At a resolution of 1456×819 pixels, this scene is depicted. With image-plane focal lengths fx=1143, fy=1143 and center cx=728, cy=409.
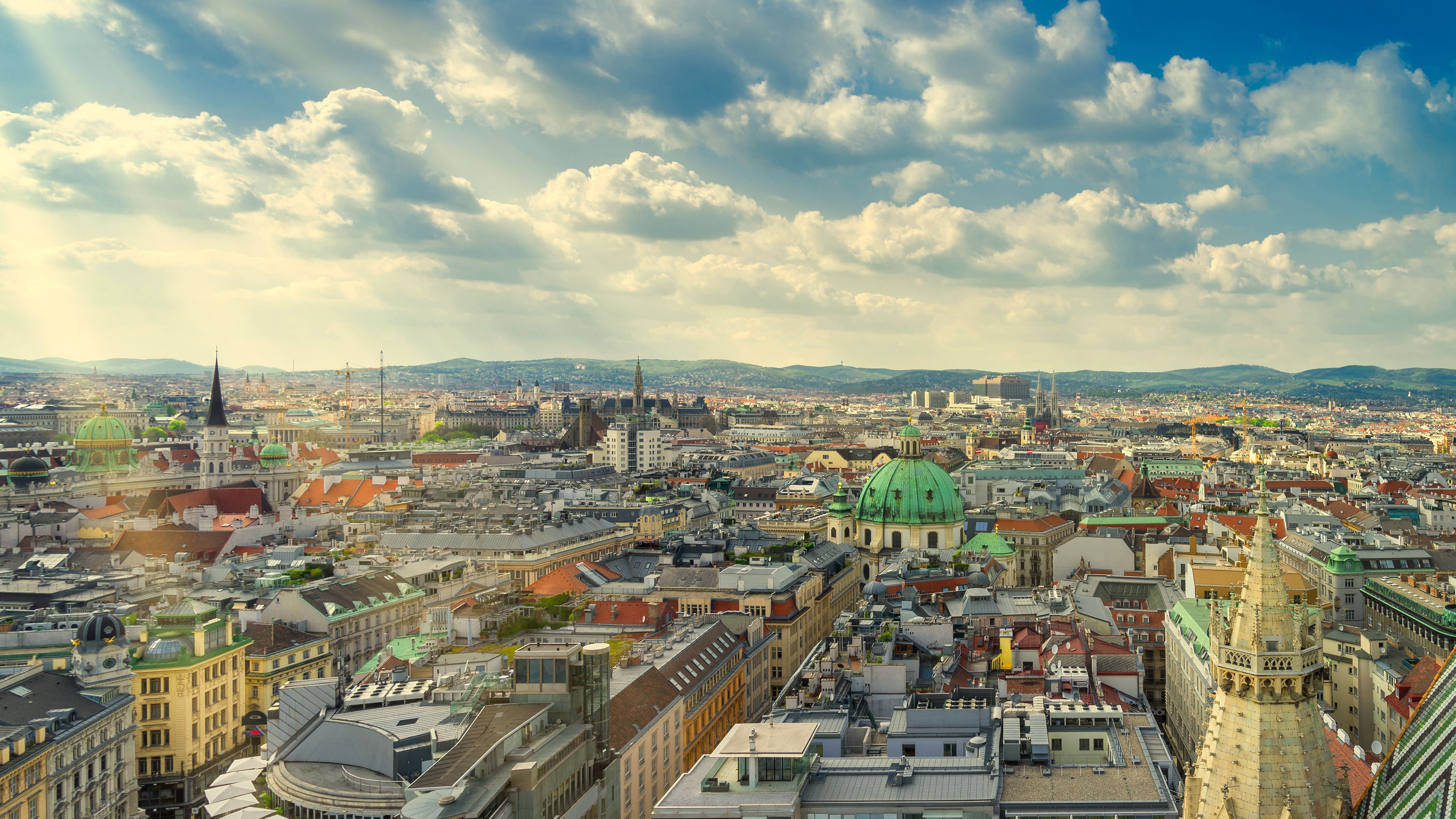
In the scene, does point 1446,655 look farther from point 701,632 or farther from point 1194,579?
point 701,632

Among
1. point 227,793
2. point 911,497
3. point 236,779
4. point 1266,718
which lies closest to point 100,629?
point 236,779

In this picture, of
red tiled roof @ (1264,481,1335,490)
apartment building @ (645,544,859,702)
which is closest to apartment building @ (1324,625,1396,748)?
apartment building @ (645,544,859,702)

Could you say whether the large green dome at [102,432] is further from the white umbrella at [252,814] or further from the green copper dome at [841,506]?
the white umbrella at [252,814]

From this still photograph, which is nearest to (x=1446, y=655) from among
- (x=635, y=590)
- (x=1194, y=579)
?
(x=1194, y=579)

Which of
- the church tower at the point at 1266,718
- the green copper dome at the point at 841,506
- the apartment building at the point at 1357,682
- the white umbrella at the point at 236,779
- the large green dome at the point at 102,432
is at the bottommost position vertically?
the apartment building at the point at 1357,682

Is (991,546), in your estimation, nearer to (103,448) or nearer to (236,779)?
(236,779)

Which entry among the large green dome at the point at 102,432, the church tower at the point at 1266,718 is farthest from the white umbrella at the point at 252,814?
the large green dome at the point at 102,432
